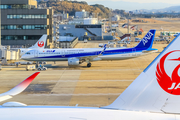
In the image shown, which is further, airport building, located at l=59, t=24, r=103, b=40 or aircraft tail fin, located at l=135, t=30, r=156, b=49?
airport building, located at l=59, t=24, r=103, b=40

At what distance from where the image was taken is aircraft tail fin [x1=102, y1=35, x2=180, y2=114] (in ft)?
28.3

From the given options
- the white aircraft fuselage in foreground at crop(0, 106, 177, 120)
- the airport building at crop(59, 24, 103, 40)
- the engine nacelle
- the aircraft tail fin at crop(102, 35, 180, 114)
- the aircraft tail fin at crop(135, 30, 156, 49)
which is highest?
the airport building at crop(59, 24, 103, 40)

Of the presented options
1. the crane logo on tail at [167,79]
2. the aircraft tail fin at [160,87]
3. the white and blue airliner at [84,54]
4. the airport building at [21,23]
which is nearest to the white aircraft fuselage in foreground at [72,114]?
the aircraft tail fin at [160,87]

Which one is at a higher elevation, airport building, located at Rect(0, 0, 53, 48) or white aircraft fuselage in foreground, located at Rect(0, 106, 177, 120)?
airport building, located at Rect(0, 0, 53, 48)

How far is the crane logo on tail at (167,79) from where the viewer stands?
8.64m

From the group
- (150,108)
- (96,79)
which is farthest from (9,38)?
(150,108)

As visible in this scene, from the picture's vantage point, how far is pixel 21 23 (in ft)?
187

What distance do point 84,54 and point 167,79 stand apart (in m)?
32.1

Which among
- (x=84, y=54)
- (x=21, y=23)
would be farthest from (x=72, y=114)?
(x=21, y=23)

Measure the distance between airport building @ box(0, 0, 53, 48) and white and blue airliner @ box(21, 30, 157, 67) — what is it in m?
17.9

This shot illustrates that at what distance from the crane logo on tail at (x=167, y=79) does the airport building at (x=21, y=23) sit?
167ft

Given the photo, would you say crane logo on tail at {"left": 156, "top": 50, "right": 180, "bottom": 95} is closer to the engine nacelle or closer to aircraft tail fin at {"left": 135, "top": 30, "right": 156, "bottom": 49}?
the engine nacelle

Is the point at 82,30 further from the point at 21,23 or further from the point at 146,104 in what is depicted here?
the point at 146,104

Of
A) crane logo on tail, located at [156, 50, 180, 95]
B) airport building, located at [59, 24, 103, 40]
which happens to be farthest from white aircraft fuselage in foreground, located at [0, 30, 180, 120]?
airport building, located at [59, 24, 103, 40]
